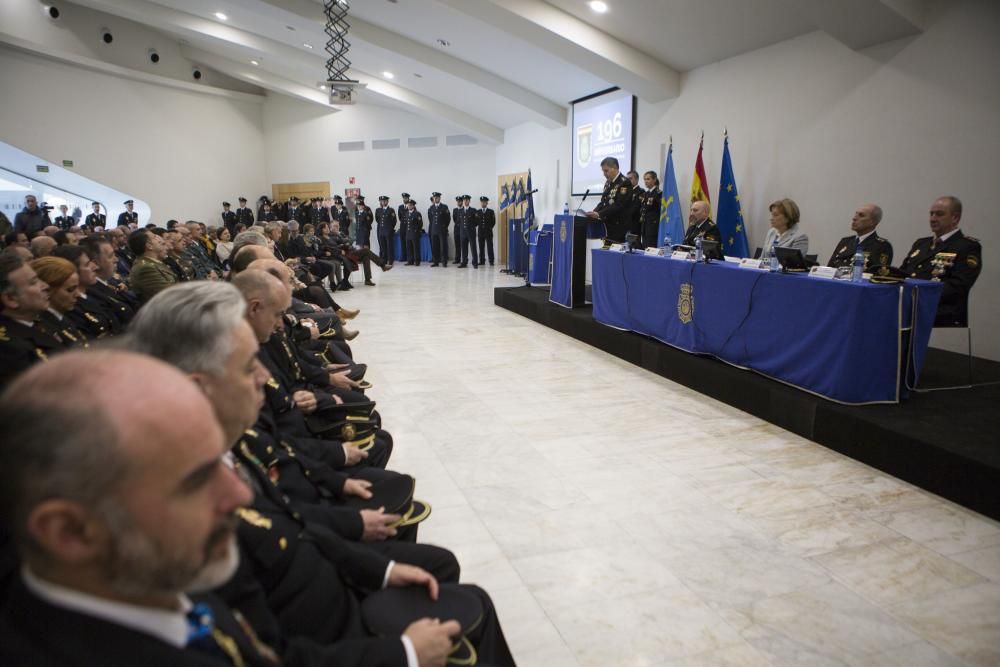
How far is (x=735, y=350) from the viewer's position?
4.01m

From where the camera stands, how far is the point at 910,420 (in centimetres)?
290

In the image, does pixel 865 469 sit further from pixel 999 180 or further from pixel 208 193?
pixel 208 193

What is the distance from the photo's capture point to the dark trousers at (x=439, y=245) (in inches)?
544

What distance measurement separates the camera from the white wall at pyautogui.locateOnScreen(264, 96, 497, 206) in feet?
46.6

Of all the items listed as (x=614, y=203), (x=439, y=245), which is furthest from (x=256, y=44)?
(x=614, y=203)

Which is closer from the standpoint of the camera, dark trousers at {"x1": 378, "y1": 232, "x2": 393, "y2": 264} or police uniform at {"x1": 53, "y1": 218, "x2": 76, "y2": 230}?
police uniform at {"x1": 53, "y1": 218, "x2": 76, "y2": 230}

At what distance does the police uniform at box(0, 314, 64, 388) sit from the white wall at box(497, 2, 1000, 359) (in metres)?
5.58

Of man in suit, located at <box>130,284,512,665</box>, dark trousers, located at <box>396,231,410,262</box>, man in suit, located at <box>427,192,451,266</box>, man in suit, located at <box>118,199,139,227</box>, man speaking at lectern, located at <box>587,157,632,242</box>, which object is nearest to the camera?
man in suit, located at <box>130,284,512,665</box>

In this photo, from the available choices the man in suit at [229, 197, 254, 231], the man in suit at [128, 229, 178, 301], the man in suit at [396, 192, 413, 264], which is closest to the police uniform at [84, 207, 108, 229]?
the man in suit at [229, 197, 254, 231]

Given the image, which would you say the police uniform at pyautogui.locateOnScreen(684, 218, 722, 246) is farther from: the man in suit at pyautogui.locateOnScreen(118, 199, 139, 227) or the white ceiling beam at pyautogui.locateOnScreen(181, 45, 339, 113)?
the white ceiling beam at pyautogui.locateOnScreen(181, 45, 339, 113)

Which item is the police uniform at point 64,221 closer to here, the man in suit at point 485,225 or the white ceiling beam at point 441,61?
the white ceiling beam at point 441,61

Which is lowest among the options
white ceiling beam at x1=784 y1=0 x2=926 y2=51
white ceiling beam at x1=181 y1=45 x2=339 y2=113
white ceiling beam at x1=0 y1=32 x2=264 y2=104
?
white ceiling beam at x1=784 y1=0 x2=926 y2=51

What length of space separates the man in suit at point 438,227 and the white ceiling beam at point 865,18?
949 cm

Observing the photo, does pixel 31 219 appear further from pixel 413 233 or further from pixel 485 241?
pixel 485 241
